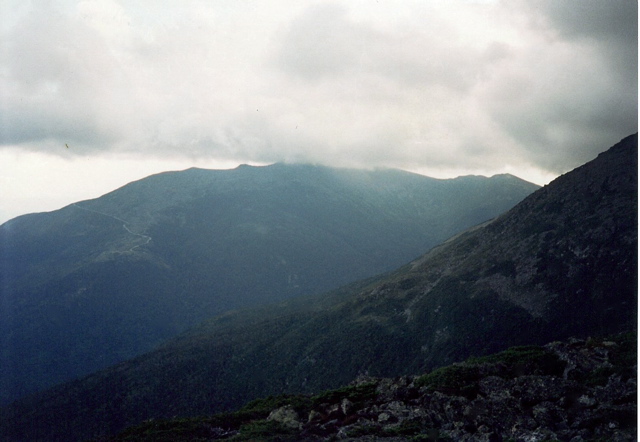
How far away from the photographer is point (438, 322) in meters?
134

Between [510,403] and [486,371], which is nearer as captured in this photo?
[510,403]

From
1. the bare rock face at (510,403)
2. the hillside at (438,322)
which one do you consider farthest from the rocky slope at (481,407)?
the hillside at (438,322)

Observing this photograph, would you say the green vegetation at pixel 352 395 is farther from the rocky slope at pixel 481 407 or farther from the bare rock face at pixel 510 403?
the bare rock face at pixel 510 403

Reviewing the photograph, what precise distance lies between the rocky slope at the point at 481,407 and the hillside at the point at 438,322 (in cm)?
5791

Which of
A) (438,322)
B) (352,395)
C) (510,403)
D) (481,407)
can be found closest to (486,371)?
(510,403)

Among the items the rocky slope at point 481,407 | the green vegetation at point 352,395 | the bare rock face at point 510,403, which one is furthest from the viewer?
the green vegetation at point 352,395

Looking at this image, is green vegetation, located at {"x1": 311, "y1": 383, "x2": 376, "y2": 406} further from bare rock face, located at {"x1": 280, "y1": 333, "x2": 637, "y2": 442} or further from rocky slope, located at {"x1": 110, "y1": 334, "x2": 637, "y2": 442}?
bare rock face, located at {"x1": 280, "y1": 333, "x2": 637, "y2": 442}

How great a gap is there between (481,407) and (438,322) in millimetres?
103189

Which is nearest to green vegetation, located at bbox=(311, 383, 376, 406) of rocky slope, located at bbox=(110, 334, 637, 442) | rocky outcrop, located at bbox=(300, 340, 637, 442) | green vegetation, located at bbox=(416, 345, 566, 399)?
rocky slope, located at bbox=(110, 334, 637, 442)

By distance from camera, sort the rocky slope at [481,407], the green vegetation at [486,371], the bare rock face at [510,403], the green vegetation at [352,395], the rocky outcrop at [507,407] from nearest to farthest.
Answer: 1. the rocky outcrop at [507,407]
2. the bare rock face at [510,403]
3. the rocky slope at [481,407]
4. the green vegetation at [486,371]
5. the green vegetation at [352,395]

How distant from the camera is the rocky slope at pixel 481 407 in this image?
96.9ft

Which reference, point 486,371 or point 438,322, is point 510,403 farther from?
point 438,322

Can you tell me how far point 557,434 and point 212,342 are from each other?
179011 mm

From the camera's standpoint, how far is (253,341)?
583ft
